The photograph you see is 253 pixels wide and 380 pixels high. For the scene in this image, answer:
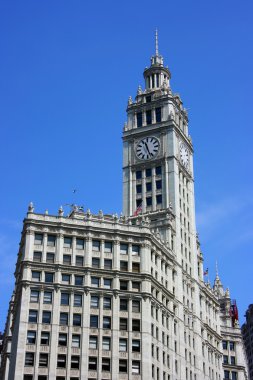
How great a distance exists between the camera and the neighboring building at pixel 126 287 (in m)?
114

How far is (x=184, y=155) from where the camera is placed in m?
157

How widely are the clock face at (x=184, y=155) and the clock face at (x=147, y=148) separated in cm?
673

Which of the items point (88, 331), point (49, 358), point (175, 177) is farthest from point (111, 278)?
point (175, 177)

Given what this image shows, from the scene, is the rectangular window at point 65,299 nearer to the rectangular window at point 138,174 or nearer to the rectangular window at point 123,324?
the rectangular window at point 123,324

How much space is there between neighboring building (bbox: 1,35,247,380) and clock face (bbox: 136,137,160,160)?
0.25m

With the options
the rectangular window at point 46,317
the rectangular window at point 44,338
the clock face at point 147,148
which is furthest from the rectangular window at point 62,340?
the clock face at point 147,148

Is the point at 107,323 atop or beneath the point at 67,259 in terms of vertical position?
beneath

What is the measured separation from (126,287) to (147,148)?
4013cm

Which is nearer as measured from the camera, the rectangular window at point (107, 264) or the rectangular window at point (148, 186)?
the rectangular window at point (107, 264)

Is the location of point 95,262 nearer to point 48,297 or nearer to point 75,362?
point 48,297

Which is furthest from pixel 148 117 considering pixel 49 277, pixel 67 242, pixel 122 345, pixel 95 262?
pixel 122 345

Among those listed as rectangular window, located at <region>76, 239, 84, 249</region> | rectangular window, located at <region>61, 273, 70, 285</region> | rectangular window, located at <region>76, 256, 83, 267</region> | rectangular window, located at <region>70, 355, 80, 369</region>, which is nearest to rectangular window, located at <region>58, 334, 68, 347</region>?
rectangular window, located at <region>70, 355, 80, 369</region>

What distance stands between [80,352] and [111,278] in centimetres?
1478

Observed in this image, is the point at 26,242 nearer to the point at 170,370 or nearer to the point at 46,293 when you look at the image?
the point at 46,293
